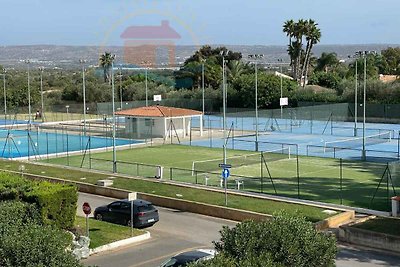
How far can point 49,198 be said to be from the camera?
22516mm

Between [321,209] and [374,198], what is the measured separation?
12.0 ft

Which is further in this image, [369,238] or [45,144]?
[45,144]

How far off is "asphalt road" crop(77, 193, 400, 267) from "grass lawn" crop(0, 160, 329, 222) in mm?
1568

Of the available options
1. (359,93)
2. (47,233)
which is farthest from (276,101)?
(47,233)

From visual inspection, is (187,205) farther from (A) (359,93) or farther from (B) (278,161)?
(A) (359,93)

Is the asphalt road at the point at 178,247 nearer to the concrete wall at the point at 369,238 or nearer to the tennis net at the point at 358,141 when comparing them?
the concrete wall at the point at 369,238

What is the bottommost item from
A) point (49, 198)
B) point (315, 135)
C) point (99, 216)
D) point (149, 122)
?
point (99, 216)

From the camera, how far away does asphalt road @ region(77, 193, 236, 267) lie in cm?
2106

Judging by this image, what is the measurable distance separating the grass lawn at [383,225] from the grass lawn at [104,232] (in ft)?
26.7

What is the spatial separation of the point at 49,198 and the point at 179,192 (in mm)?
9664

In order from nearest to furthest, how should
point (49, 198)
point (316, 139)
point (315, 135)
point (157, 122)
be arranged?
point (49, 198) → point (316, 139) → point (157, 122) → point (315, 135)

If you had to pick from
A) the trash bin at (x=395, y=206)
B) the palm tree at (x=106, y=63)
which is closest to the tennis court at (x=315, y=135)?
the trash bin at (x=395, y=206)

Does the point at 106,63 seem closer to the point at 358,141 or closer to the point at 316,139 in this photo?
the point at 316,139

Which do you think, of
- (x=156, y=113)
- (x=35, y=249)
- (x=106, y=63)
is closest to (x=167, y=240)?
(x=35, y=249)
